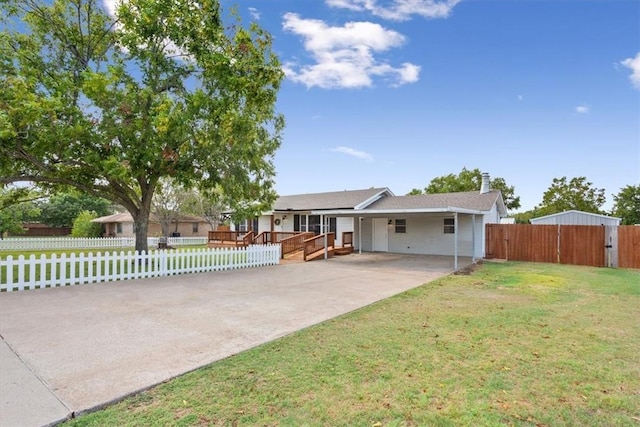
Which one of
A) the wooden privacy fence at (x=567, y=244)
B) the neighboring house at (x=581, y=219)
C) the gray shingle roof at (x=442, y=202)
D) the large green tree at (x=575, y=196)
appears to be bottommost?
the wooden privacy fence at (x=567, y=244)

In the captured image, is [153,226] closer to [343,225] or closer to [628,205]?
[343,225]

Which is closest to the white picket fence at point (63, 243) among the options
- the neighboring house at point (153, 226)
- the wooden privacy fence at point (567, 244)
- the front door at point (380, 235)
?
the neighboring house at point (153, 226)

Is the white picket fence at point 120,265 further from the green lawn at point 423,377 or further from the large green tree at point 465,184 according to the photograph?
the large green tree at point 465,184

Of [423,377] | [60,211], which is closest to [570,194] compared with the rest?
[423,377]

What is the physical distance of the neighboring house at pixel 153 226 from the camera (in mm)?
39688

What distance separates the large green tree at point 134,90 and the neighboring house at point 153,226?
1127 inches

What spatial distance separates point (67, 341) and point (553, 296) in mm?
9544

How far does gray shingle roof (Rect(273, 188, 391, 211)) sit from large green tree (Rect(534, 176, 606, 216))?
85.3ft

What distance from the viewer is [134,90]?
35.2 ft

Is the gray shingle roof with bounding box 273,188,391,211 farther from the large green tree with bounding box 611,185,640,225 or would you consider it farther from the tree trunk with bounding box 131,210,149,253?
the large green tree with bounding box 611,185,640,225

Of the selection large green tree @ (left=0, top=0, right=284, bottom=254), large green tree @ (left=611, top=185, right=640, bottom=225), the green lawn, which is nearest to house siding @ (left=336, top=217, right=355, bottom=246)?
large green tree @ (left=0, top=0, right=284, bottom=254)

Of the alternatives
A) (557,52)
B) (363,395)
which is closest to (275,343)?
(363,395)

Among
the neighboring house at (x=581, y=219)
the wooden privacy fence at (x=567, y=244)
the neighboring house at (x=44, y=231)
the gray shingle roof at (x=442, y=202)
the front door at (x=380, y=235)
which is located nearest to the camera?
the wooden privacy fence at (x=567, y=244)

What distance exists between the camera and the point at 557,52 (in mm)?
12812
